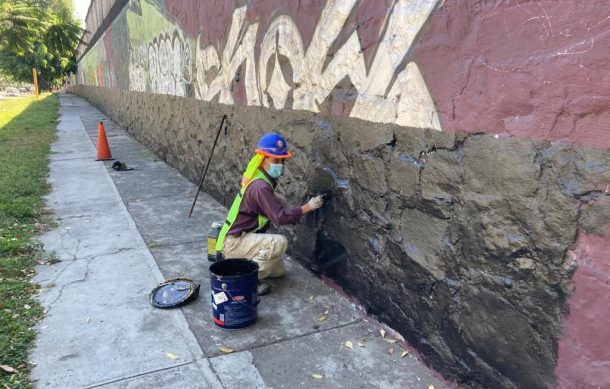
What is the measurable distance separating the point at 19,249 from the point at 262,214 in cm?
276

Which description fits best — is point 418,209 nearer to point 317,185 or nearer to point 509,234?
point 509,234

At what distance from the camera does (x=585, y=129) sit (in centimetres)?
219

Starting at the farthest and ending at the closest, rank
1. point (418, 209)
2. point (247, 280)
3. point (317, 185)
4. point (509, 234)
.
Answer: point (317, 185) → point (247, 280) → point (418, 209) → point (509, 234)

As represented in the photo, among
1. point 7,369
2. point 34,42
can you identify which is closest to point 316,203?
point 7,369

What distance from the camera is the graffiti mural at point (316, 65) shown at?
10.6ft

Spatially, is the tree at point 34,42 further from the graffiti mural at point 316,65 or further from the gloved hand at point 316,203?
the gloved hand at point 316,203

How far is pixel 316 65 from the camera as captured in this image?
433 cm

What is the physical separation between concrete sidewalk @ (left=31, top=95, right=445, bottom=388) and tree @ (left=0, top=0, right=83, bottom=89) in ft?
154

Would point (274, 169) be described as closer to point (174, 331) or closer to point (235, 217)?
point (235, 217)

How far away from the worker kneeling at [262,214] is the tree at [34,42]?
158ft

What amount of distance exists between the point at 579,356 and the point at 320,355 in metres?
1.66

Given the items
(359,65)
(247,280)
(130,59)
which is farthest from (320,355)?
(130,59)

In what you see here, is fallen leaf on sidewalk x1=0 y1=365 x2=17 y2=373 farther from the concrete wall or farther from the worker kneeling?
the concrete wall

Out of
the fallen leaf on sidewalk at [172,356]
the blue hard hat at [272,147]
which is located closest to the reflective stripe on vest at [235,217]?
the blue hard hat at [272,147]
